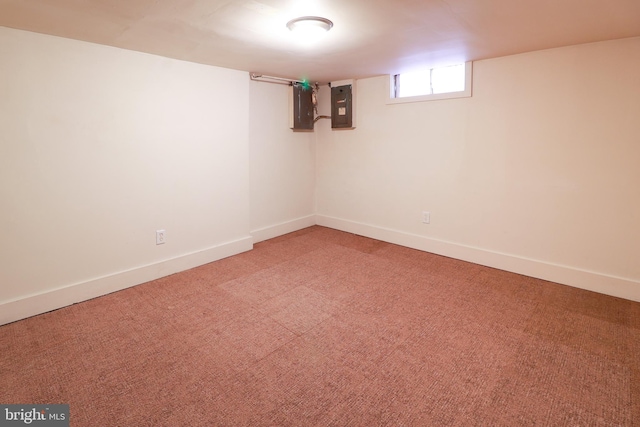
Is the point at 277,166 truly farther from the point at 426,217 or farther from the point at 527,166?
the point at 527,166

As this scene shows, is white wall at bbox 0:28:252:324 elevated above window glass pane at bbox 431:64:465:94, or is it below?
below

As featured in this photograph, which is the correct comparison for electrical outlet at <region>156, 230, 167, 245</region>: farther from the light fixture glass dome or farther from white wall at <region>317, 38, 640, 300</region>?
white wall at <region>317, 38, 640, 300</region>

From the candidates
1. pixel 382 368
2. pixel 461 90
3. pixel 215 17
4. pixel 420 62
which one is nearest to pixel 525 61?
pixel 461 90

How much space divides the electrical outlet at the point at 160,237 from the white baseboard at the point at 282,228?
113 centimetres

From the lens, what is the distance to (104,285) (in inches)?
108

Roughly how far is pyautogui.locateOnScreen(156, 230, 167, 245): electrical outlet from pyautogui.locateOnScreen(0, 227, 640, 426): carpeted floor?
0.38m

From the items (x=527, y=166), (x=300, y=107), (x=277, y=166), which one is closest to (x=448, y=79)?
(x=527, y=166)

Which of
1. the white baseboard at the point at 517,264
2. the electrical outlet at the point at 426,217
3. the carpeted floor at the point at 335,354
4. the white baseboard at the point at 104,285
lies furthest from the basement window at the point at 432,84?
the white baseboard at the point at 104,285

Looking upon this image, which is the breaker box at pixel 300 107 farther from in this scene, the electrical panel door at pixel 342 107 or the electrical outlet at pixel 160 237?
the electrical outlet at pixel 160 237

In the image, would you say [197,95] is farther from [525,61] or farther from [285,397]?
[525,61]

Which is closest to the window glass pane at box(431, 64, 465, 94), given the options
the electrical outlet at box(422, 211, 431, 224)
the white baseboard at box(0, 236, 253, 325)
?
the electrical outlet at box(422, 211, 431, 224)

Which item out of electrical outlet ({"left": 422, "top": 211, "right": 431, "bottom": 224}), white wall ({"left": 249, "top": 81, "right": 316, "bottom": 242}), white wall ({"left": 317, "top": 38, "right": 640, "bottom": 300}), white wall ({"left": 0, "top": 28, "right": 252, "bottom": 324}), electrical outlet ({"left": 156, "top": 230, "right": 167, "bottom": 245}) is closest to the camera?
white wall ({"left": 0, "top": 28, "right": 252, "bottom": 324})

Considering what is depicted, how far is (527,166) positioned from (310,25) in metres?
2.28

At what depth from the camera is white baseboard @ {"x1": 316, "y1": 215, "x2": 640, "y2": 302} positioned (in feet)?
8.74
